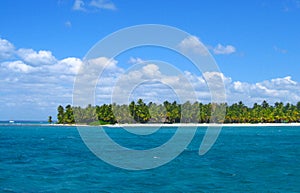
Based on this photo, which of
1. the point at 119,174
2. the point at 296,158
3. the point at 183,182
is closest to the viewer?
the point at 183,182

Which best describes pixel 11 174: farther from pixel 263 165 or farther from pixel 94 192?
pixel 263 165

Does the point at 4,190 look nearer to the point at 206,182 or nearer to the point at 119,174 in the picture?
the point at 119,174

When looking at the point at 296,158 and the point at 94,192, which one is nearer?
the point at 94,192

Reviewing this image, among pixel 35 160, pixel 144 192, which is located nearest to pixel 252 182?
pixel 144 192

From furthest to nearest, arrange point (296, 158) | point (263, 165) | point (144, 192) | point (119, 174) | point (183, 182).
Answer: point (296, 158), point (263, 165), point (119, 174), point (183, 182), point (144, 192)

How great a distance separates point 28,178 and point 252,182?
22.9 meters

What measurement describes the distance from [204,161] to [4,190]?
31.1 metres

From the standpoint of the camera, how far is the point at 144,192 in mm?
37688

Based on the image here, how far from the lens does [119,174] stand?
48156 millimetres

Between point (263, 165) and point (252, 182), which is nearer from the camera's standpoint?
point (252, 182)

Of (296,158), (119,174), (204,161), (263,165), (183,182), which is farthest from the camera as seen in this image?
(296,158)

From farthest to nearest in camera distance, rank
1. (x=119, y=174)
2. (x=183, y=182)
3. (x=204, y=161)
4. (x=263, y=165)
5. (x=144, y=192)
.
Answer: (x=204, y=161) → (x=263, y=165) → (x=119, y=174) → (x=183, y=182) → (x=144, y=192)

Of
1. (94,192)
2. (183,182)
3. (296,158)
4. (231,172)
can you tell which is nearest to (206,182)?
(183,182)

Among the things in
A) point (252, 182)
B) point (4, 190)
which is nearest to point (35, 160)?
point (4, 190)
